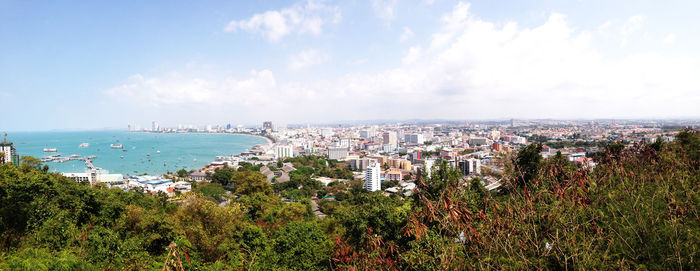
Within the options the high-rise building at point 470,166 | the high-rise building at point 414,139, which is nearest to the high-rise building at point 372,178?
the high-rise building at point 470,166

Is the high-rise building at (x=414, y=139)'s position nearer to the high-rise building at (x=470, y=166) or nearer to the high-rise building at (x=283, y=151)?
the high-rise building at (x=283, y=151)

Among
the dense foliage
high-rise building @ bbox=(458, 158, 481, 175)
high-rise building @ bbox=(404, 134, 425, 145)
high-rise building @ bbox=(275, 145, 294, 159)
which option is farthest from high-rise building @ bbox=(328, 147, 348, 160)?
the dense foliage

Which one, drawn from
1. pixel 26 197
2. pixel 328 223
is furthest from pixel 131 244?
pixel 328 223

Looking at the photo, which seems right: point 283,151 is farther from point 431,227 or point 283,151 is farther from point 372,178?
point 431,227

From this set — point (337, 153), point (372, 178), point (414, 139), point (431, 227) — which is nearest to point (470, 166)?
point (372, 178)

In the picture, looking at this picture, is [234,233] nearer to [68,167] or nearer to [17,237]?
[17,237]

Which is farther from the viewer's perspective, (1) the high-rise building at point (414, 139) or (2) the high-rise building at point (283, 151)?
(1) the high-rise building at point (414, 139)

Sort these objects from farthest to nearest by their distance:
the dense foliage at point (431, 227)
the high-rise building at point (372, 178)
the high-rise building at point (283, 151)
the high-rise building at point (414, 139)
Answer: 1. the high-rise building at point (414, 139)
2. the high-rise building at point (283, 151)
3. the high-rise building at point (372, 178)
4. the dense foliage at point (431, 227)

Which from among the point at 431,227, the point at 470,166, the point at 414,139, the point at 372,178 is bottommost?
the point at 372,178

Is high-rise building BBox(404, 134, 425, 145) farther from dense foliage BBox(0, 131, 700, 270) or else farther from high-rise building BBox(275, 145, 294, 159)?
dense foliage BBox(0, 131, 700, 270)
